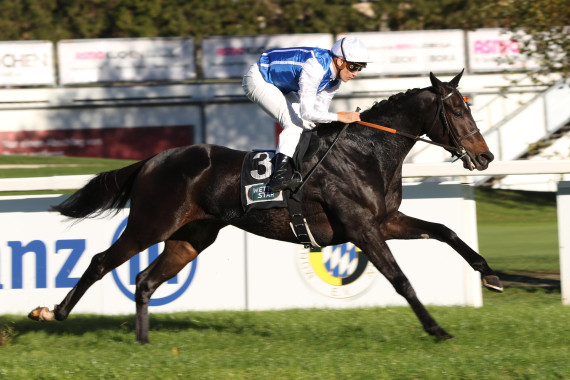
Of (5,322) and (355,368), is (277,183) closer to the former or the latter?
(355,368)

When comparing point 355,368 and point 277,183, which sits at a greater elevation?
point 277,183

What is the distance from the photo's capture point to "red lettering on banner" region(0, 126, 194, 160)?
66.0ft

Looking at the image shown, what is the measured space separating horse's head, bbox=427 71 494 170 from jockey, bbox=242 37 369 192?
0.55 meters

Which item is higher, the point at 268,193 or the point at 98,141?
the point at 98,141

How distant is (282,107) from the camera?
19.3ft

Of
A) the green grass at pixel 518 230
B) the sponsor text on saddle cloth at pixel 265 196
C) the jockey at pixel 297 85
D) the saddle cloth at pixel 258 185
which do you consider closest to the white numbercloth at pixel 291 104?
the jockey at pixel 297 85

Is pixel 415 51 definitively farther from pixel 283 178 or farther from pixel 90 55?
pixel 283 178

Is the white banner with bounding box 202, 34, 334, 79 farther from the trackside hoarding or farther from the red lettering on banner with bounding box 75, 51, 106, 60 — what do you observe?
the trackside hoarding

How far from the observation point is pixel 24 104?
2014 centimetres

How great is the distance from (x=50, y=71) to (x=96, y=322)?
13.6 metres

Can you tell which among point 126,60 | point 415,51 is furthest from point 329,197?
point 126,60

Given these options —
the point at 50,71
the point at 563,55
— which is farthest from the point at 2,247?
the point at 50,71

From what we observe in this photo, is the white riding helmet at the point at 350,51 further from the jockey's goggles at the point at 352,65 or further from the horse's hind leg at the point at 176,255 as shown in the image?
the horse's hind leg at the point at 176,255

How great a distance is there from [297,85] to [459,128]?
1.11 metres
